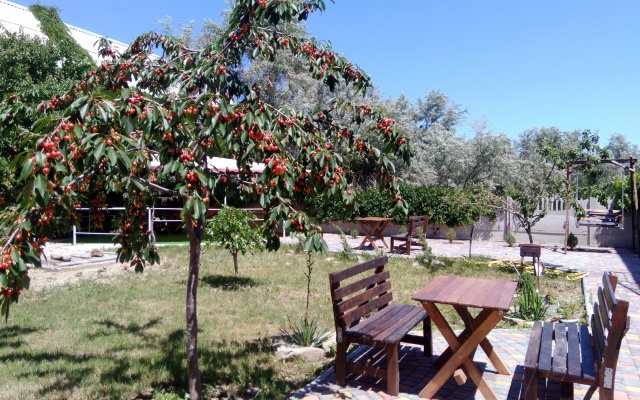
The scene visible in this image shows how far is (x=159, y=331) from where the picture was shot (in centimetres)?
618

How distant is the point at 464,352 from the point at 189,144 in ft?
8.44

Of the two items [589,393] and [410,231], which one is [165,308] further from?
[410,231]

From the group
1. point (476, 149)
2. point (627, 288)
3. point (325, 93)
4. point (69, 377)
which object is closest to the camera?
point (69, 377)

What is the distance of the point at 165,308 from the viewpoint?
7.36 meters

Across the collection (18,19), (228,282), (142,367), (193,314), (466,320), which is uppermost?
(18,19)

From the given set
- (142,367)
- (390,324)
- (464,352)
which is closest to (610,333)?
(464,352)

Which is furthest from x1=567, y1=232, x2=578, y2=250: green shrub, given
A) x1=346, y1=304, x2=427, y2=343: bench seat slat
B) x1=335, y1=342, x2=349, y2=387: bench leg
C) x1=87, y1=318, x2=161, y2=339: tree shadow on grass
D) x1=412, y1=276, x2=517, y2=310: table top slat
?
x1=335, y1=342, x2=349, y2=387: bench leg

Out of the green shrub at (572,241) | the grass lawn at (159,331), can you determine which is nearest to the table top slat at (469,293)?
the grass lawn at (159,331)

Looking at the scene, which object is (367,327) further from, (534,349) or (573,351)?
(573,351)

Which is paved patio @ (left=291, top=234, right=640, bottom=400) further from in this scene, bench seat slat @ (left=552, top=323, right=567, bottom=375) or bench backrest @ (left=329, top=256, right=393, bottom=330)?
bench backrest @ (left=329, top=256, right=393, bottom=330)

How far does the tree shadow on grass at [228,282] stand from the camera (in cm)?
877

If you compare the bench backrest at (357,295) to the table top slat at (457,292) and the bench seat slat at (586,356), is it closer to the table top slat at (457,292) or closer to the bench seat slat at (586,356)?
the table top slat at (457,292)

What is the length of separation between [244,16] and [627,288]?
788 cm

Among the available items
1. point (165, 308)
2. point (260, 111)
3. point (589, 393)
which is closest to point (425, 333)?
point (589, 393)
